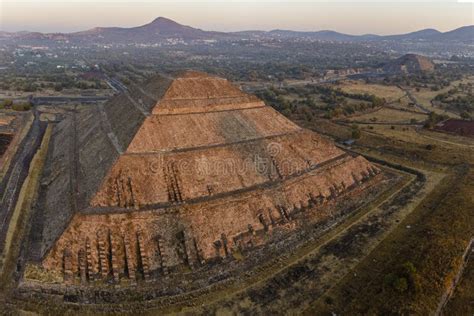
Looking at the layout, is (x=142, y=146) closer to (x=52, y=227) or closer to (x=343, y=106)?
(x=52, y=227)

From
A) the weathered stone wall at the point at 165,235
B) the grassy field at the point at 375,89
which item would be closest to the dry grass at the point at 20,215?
the weathered stone wall at the point at 165,235

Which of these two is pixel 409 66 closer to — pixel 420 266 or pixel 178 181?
pixel 420 266

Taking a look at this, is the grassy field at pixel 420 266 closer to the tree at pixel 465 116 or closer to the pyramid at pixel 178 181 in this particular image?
the pyramid at pixel 178 181

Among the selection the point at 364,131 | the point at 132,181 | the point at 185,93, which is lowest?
the point at 364,131

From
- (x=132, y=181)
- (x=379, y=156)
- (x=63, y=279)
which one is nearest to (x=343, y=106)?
(x=379, y=156)

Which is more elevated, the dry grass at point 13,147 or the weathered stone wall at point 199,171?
the weathered stone wall at point 199,171

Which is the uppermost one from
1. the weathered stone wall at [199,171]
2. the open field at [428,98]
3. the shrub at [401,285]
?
the weathered stone wall at [199,171]

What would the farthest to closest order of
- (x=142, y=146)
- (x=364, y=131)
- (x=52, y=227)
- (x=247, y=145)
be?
(x=364, y=131) → (x=247, y=145) → (x=142, y=146) → (x=52, y=227)
